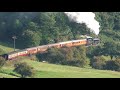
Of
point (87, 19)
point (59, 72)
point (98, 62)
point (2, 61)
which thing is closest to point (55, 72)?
point (59, 72)

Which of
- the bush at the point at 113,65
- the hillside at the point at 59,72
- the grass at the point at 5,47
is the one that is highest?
the grass at the point at 5,47

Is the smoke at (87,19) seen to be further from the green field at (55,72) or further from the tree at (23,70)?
the tree at (23,70)

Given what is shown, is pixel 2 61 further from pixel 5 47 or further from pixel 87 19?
pixel 87 19

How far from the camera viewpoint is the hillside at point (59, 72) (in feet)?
47.5

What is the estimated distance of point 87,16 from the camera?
14.7 metres

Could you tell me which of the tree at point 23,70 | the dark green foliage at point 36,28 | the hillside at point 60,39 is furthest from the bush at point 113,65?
the tree at point 23,70

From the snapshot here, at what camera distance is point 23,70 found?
14469mm

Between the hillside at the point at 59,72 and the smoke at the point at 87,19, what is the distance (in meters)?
0.71

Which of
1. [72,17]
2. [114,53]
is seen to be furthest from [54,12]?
[114,53]

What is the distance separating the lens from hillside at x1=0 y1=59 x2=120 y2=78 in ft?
47.5

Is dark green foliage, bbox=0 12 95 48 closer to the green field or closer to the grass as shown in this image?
the grass
